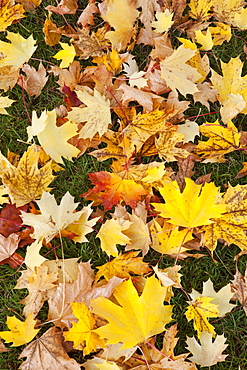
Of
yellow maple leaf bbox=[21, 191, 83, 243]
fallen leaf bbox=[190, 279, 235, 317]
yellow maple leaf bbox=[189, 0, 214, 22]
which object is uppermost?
yellow maple leaf bbox=[189, 0, 214, 22]

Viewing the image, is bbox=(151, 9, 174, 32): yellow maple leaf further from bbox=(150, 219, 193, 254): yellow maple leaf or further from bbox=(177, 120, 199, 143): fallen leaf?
bbox=(150, 219, 193, 254): yellow maple leaf

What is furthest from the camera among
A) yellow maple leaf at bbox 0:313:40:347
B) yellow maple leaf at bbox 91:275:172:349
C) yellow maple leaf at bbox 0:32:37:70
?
yellow maple leaf at bbox 0:32:37:70

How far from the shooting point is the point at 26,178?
1574mm

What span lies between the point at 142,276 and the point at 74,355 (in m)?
0.41

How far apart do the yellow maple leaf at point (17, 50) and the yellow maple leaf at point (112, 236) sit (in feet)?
2.90

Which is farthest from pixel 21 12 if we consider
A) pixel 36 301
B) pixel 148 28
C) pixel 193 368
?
pixel 193 368

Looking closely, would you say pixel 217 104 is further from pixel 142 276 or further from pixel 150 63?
pixel 142 276

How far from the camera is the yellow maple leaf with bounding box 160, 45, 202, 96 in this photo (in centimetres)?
166

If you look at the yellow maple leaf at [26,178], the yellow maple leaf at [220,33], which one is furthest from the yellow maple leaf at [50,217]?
the yellow maple leaf at [220,33]

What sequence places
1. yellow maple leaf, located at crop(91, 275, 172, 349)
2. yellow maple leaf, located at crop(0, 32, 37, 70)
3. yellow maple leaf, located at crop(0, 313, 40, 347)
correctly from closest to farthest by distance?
yellow maple leaf, located at crop(91, 275, 172, 349), yellow maple leaf, located at crop(0, 313, 40, 347), yellow maple leaf, located at crop(0, 32, 37, 70)

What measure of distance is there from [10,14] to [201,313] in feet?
5.48

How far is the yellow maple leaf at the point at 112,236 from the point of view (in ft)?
4.99

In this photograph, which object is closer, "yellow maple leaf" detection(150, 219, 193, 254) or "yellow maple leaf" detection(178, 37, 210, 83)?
"yellow maple leaf" detection(150, 219, 193, 254)

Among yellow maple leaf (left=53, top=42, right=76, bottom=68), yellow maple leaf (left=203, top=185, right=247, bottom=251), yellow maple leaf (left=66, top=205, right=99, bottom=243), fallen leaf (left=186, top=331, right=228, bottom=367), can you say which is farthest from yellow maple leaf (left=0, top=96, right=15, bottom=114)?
fallen leaf (left=186, top=331, right=228, bottom=367)
